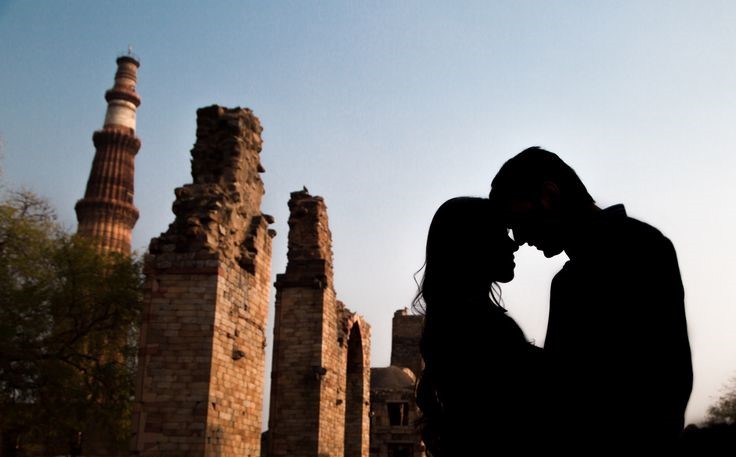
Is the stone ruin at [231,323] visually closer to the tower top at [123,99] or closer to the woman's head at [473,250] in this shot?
the woman's head at [473,250]

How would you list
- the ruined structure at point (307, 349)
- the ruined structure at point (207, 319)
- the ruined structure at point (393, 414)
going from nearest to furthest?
the ruined structure at point (207, 319) → the ruined structure at point (307, 349) → the ruined structure at point (393, 414)

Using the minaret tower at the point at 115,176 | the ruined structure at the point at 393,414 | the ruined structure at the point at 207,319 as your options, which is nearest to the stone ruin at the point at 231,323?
the ruined structure at the point at 207,319

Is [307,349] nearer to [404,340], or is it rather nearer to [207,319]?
[207,319]

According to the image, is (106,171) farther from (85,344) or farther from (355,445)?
(355,445)

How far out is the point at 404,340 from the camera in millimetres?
43500

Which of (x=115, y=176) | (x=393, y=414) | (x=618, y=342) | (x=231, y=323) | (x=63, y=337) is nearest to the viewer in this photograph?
(x=618, y=342)

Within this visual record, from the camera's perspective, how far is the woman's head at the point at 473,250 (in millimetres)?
1793

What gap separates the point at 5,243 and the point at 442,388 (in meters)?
22.4

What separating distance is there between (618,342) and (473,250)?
0.47 metres

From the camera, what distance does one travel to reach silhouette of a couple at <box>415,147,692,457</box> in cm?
141

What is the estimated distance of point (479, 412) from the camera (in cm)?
159

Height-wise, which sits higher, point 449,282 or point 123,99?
point 123,99

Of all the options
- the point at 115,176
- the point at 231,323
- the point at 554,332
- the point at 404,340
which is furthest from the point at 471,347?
the point at 115,176

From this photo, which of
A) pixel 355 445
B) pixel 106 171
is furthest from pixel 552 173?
pixel 106 171
